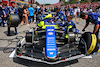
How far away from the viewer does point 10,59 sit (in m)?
4.03

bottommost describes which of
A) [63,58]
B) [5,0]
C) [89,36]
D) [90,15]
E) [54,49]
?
[63,58]

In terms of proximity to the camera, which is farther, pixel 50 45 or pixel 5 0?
pixel 5 0

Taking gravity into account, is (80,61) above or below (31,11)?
below

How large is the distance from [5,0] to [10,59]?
38287 mm

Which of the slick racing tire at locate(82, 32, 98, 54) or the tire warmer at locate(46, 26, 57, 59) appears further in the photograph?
the slick racing tire at locate(82, 32, 98, 54)

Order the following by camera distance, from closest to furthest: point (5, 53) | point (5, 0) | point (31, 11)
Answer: point (5, 53) → point (31, 11) → point (5, 0)

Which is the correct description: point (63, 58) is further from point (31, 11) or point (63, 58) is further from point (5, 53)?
point (31, 11)

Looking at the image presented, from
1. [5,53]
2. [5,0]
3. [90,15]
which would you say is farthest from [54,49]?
[5,0]

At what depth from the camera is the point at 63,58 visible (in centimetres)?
337

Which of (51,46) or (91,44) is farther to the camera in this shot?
(91,44)

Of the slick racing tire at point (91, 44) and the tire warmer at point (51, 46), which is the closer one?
the tire warmer at point (51, 46)

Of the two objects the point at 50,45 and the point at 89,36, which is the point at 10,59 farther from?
the point at 89,36

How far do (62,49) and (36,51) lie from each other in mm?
838

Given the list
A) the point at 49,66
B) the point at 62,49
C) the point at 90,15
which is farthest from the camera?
the point at 90,15
